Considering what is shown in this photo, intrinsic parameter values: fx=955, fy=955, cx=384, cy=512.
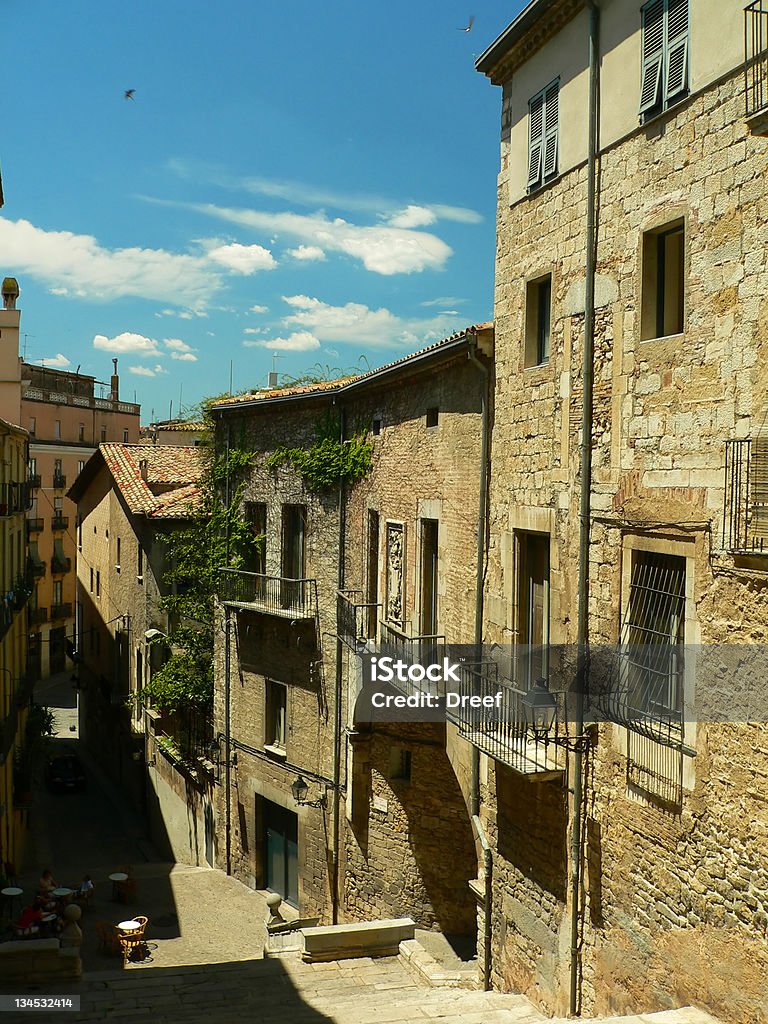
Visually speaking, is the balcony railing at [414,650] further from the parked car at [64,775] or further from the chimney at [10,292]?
the chimney at [10,292]

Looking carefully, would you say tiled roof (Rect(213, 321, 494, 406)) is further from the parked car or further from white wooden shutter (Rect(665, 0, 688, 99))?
the parked car

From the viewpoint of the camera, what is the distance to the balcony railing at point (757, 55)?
762 centimetres

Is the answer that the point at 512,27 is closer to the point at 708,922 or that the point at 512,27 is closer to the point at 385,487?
the point at 385,487

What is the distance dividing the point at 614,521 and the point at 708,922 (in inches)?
152

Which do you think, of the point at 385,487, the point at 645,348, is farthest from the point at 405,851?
the point at 645,348

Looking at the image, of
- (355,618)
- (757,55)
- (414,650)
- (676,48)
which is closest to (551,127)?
(676,48)

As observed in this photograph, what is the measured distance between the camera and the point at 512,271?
12.2 metres

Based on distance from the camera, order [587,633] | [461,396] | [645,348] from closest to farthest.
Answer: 1. [645,348]
2. [587,633]
3. [461,396]

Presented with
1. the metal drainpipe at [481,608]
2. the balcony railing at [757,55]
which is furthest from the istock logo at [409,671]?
the balcony railing at [757,55]

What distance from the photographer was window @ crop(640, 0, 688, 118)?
8.88 m

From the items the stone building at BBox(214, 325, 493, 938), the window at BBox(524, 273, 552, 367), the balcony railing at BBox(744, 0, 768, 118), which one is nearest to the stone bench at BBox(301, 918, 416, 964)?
the stone building at BBox(214, 325, 493, 938)

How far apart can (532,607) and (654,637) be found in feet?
8.99

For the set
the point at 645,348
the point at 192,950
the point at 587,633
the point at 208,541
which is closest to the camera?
the point at 645,348

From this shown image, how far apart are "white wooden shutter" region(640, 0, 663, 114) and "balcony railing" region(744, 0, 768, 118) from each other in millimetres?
1402
